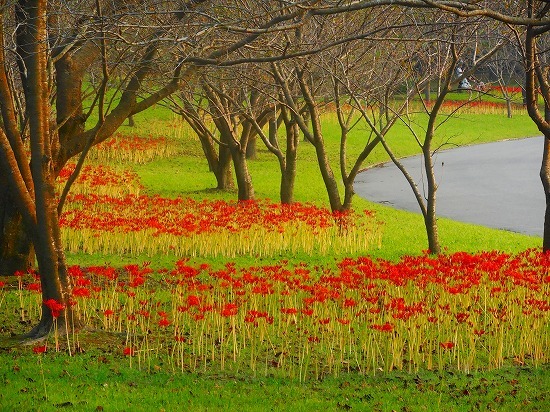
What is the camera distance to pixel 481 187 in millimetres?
29484

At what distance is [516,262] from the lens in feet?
33.1

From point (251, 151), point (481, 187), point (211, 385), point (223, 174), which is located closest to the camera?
point (211, 385)

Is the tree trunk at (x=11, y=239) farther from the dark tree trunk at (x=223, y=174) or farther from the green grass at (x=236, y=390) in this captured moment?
the dark tree trunk at (x=223, y=174)

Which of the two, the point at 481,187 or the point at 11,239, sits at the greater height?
the point at 481,187

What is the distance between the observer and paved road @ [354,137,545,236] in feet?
75.7

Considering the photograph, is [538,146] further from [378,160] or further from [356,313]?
[356,313]

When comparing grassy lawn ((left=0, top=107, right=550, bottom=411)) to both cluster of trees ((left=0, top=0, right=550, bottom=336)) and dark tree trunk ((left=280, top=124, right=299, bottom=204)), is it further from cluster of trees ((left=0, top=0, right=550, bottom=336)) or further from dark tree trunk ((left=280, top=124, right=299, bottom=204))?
dark tree trunk ((left=280, top=124, right=299, bottom=204))

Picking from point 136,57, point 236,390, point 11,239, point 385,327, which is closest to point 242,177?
point 136,57

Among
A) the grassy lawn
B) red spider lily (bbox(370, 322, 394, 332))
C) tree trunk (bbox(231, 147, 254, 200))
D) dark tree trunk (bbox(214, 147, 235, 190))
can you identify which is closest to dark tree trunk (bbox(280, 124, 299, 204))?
tree trunk (bbox(231, 147, 254, 200))

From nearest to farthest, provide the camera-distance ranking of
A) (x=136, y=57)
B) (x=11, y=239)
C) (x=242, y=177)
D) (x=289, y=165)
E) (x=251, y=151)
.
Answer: (x=11, y=239)
(x=136, y=57)
(x=289, y=165)
(x=242, y=177)
(x=251, y=151)

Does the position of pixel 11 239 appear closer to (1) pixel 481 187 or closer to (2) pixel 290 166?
(2) pixel 290 166

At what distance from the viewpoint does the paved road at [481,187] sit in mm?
23078

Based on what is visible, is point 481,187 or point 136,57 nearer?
point 136,57

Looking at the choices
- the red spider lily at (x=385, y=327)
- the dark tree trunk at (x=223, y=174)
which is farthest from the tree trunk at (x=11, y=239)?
the dark tree trunk at (x=223, y=174)
